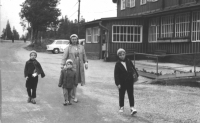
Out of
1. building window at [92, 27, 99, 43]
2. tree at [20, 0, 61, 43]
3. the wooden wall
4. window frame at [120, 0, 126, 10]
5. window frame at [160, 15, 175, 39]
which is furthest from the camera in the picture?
tree at [20, 0, 61, 43]

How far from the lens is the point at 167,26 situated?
2350cm

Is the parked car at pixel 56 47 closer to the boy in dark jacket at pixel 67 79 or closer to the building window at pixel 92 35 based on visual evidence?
the building window at pixel 92 35

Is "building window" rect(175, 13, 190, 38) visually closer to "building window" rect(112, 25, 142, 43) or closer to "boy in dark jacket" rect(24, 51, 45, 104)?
→ "building window" rect(112, 25, 142, 43)

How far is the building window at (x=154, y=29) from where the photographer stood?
24947mm

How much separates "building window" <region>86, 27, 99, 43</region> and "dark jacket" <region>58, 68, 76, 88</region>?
2061 centimetres

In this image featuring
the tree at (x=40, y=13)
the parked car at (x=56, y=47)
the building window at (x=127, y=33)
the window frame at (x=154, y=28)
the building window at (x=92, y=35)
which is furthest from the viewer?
the tree at (x=40, y=13)

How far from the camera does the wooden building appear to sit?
67.3 ft

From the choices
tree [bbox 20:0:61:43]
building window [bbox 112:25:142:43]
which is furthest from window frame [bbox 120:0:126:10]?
tree [bbox 20:0:61:43]

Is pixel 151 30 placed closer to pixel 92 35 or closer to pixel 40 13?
pixel 92 35

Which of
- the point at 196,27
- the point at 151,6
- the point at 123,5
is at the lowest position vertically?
the point at 196,27

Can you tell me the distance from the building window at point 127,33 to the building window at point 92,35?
4.06 metres

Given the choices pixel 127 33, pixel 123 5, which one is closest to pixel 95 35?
pixel 127 33

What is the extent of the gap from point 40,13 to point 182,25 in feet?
103

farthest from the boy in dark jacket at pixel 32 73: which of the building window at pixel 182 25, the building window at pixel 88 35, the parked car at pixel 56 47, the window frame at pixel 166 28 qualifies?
the parked car at pixel 56 47
